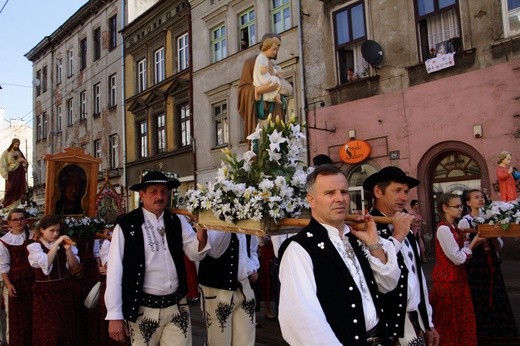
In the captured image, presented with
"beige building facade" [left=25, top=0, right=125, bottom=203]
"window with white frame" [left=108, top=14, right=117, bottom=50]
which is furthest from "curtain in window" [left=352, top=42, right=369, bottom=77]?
"window with white frame" [left=108, top=14, right=117, bottom=50]

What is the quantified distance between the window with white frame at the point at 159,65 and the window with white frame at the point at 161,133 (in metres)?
1.90

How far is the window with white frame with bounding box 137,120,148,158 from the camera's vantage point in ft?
87.1

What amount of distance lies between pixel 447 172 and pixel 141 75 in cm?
1829

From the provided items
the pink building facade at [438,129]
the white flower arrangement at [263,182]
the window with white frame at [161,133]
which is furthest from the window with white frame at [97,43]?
the white flower arrangement at [263,182]

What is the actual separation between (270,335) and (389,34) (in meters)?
10.7

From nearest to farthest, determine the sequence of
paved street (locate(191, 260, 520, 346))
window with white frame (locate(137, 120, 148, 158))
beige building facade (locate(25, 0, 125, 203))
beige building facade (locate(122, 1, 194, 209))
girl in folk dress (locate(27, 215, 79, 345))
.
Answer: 1. girl in folk dress (locate(27, 215, 79, 345))
2. paved street (locate(191, 260, 520, 346))
3. beige building facade (locate(122, 1, 194, 209))
4. window with white frame (locate(137, 120, 148, 158))
5. beige building facade (locate(25, 0, 125, 203))

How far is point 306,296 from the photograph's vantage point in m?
2.58

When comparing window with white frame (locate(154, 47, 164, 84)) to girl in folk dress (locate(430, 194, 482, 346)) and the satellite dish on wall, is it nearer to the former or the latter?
the satellite dish on wall

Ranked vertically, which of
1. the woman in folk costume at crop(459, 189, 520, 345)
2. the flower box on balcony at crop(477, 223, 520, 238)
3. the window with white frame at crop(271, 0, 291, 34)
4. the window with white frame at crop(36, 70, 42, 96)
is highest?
the window with white frame at crop(36, 70, 42, 96)

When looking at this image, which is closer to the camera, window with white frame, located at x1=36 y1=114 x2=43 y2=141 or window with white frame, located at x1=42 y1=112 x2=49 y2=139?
window with white frame, located at x1=42 y1=112 x2=49 y2=139

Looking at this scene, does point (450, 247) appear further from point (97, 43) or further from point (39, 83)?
point (39, 83)

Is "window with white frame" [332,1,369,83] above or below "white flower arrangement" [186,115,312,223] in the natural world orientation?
above

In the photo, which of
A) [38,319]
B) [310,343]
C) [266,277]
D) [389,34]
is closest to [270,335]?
[266,277]

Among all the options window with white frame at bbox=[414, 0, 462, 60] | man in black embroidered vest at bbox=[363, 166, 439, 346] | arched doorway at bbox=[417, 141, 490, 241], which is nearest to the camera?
man in black embroidered vest at bbox=[363, 166, 439, 346]
